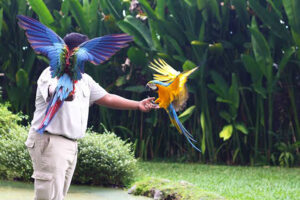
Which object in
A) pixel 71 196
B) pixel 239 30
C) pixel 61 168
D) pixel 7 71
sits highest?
pixel 239 30

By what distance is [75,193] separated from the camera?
5508 millimetres

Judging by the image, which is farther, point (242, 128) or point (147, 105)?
point (242, 128)

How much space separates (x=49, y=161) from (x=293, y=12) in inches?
221

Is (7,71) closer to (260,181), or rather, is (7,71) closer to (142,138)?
(142,138)

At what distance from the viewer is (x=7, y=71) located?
390 inches

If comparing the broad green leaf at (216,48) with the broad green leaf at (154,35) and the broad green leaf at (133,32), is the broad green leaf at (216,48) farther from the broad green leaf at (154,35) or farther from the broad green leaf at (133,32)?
the broad green leaf at (133,32)

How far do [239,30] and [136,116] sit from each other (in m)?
2.45

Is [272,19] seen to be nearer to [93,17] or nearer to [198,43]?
[198,43]

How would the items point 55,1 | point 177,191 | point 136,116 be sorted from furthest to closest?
point 55,1, point 136,116, point 177,191

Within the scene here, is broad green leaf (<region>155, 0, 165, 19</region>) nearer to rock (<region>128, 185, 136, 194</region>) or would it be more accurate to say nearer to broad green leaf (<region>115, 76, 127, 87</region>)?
broad green leaf (<region>115, 76, 127, 87</region>)

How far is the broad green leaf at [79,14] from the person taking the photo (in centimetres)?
855

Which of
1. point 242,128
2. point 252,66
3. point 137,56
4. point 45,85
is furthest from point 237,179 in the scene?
point 45,85

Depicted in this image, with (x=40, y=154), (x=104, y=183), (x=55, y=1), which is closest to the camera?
(x=40, y=154)

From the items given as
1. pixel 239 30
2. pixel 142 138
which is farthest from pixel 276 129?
pixel 142 138
